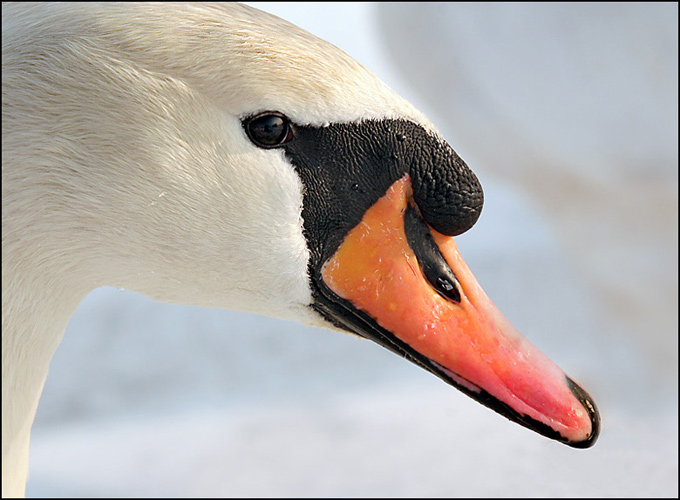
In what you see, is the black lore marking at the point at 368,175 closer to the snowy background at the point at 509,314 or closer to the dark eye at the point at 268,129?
the dark eye at the point at 268,129

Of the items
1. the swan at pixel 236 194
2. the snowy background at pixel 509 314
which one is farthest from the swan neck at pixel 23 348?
the snowy background at pixel 509 314

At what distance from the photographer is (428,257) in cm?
57

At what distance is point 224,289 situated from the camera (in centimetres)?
58

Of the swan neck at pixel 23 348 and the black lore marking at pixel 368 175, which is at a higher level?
the black lore marking at pixel 368 175

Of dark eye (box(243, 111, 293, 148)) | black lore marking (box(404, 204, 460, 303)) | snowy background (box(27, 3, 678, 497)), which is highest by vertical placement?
dark eye (box(243, 111, 293, 148))

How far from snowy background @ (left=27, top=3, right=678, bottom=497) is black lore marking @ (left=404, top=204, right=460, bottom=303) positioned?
882 millimetres

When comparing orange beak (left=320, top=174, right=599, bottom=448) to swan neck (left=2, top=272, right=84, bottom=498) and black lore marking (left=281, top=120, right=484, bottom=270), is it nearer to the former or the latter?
black lore marking (left=281, top=120, right=484, bottom=270)

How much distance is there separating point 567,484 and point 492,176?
26.9 inches

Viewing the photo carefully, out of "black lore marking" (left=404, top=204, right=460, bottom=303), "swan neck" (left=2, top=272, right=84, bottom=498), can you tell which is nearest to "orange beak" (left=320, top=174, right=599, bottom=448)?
"black lore marking" (left=404, top=204, right=460, bottom=303)

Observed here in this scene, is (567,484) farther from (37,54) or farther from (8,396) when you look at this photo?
(37,54)

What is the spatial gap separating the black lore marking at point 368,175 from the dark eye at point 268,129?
11 millimetres

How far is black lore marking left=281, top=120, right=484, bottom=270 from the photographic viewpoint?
551 mm

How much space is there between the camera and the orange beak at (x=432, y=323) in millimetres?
560

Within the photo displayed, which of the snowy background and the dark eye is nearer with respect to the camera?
the dark eye
